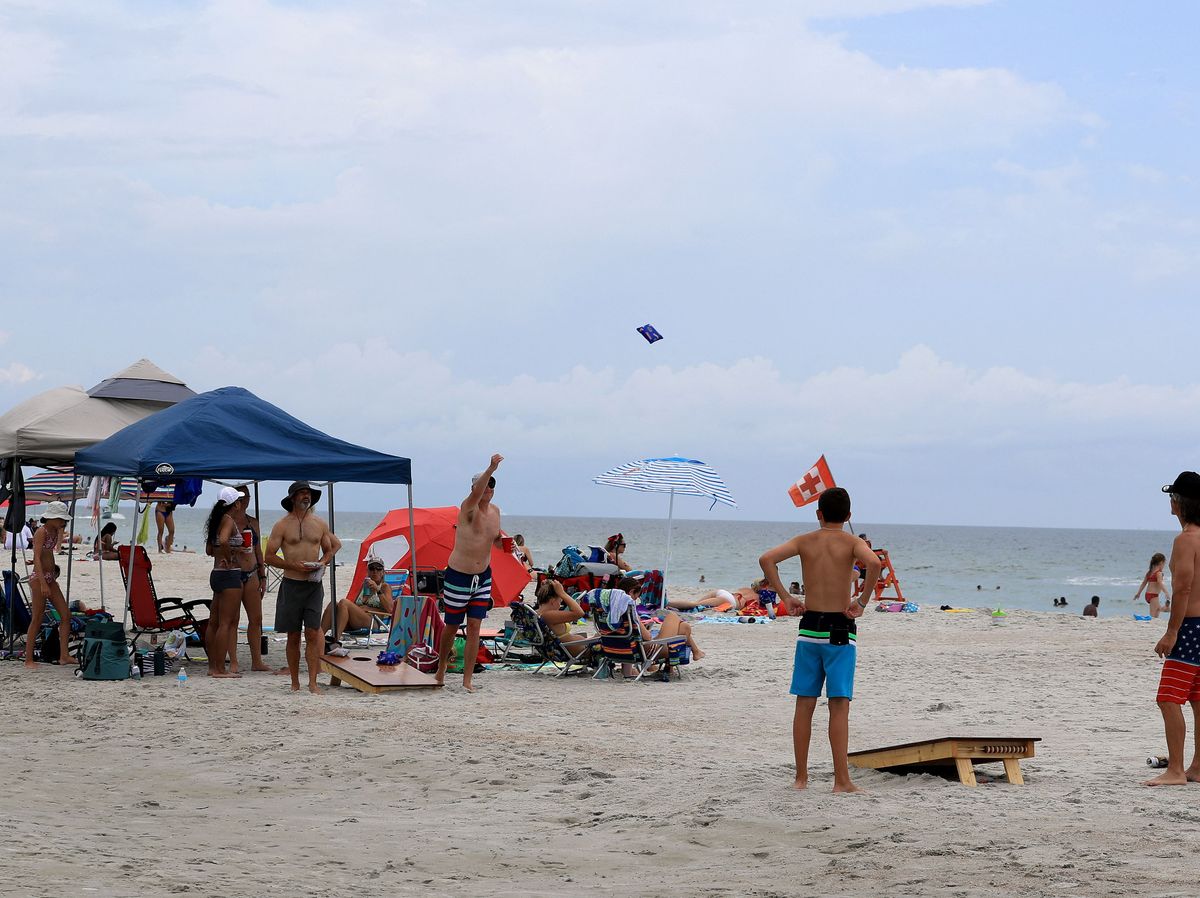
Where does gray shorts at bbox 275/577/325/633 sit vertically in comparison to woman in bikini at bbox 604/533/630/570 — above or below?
below

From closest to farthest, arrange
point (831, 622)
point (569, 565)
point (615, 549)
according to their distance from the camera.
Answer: point (831, 622) → point (569, 565) → point (615, 549)

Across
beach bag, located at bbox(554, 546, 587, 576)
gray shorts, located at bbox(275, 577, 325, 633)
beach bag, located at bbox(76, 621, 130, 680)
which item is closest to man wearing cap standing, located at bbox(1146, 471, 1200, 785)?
gray shorts, located at bbox(275, 577, 325, 633)

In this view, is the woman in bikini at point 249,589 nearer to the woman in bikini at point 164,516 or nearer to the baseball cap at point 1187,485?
the woman in bikini at point 164,516

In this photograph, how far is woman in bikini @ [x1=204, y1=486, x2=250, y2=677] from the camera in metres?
9.88

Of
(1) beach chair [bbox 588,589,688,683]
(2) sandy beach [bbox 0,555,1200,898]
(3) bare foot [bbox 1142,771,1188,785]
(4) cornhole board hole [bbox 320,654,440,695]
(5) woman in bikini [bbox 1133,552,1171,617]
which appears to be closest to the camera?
(2) sandy beach [bbox 0,555,1200,898]

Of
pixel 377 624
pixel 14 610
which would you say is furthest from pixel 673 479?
pixel 14 610

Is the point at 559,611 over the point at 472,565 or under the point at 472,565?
under

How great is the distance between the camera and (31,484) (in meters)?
14.7

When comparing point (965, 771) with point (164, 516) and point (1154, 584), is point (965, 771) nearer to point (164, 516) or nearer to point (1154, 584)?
point (1154, 584)

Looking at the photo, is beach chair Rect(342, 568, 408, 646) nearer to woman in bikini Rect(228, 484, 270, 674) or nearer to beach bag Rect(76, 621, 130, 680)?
woman in bikini Rect(228, 484, 270, 674)

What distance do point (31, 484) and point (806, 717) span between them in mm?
11742

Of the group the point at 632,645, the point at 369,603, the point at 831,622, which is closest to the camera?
the point at 831,622

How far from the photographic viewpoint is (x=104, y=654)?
32.0 ft

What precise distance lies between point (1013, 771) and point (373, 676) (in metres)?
5.15
